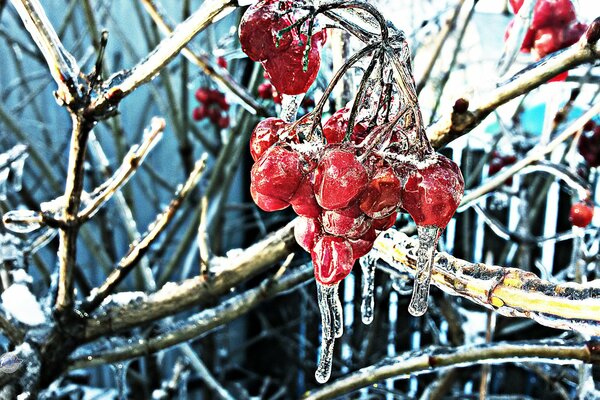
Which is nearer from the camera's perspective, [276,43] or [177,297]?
[276,43]

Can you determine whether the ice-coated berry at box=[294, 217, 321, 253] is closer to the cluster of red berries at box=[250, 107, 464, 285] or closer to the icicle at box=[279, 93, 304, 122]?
the cluster of red berries at box=[250, 107, 464, 285]

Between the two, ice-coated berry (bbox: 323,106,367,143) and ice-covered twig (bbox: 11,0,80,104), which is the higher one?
ice-covered twig (bbox: 11,0,80,104)

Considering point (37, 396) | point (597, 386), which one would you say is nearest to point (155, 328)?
point (37, 396)

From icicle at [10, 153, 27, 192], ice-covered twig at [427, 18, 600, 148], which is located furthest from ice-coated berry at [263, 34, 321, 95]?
icicle at [10, 153, 27, 192]

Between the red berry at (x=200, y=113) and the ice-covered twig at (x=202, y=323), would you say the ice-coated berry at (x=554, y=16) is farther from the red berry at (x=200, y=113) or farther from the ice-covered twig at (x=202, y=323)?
the red berry at (x=200, y=113)

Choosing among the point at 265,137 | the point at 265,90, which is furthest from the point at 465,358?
the point at 265,90

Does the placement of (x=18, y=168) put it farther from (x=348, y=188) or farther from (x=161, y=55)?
(x=348, y=188)
